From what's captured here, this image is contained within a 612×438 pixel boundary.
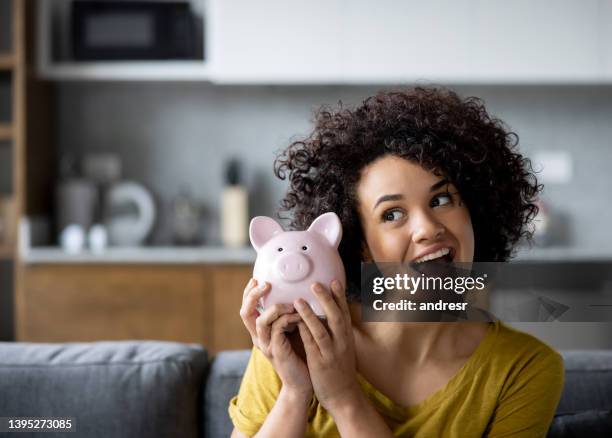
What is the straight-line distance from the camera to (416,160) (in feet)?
2.83

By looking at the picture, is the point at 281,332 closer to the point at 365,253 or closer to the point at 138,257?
the point at 365,253

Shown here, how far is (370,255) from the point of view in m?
0.89

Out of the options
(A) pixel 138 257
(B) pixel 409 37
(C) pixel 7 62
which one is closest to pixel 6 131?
(C) pixel 7 62

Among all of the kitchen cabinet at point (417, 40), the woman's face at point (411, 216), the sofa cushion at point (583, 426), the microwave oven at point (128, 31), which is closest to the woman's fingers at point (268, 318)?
the woman's face at point (411, 216)

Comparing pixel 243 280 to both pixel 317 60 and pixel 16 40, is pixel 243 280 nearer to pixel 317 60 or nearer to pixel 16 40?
pixel 317 60

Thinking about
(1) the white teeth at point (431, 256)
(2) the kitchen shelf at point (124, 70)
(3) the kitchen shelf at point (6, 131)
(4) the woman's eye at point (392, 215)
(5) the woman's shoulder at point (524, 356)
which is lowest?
(5) the woman's shoulder at point (524, 356)

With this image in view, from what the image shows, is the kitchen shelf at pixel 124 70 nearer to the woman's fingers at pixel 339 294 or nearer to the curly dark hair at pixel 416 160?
the curly dark hair at pixel 416 160

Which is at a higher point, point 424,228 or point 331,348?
point 424,228

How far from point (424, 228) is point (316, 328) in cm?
17

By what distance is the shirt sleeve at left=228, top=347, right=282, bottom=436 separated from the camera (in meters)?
0.92

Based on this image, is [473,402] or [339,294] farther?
[473,402]

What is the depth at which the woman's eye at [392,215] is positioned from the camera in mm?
842

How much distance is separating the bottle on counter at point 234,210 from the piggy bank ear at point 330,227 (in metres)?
2.26

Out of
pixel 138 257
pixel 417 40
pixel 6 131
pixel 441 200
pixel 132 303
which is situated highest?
pixel 417 40
